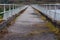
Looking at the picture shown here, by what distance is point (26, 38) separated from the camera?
880cm

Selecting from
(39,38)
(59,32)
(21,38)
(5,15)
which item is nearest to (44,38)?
(39,38)

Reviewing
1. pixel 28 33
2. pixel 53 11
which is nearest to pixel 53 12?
pixel 53 11

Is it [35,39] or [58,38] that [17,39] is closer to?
[35,39]

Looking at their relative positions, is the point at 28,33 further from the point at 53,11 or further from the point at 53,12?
the point at 53,11

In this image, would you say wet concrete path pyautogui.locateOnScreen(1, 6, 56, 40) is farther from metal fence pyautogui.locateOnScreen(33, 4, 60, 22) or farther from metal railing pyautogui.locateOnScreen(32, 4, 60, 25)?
metal fence pyautogui.locateOnScreen(33, 4, 60, 22)

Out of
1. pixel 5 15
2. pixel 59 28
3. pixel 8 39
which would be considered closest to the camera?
pixel 8 39

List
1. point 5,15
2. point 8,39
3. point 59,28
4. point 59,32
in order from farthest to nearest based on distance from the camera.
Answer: point 5,15 < point 59,28 < point 59,32 < point 8,39

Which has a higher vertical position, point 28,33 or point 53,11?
point 28,33

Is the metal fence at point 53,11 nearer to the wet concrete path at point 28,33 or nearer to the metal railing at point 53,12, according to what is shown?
the metal railing at point 53,12

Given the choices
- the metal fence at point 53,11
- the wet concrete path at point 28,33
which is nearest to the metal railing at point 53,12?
the metal fence at point 53,11

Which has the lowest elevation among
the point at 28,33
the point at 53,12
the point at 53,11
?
the point at 53,11

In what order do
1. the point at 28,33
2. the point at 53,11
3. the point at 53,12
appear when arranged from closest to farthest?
the point at 28,33 → the point at 53,12 → the point at 53,11

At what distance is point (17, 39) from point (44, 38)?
98 cm

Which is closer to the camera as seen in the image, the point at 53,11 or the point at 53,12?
the point at 53,12
